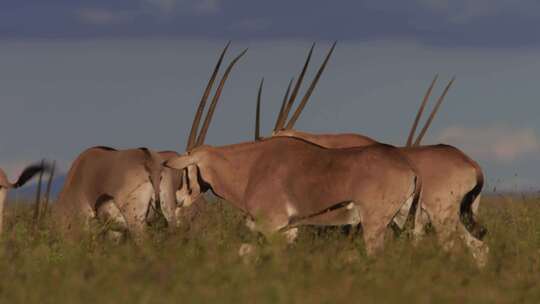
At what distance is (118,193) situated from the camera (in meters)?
13.3

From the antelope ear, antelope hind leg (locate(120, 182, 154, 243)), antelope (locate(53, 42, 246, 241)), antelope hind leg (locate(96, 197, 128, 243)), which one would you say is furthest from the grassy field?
antelope hind leg (locate(96, 197, 128, 243))

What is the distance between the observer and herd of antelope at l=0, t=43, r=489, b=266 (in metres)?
10.9

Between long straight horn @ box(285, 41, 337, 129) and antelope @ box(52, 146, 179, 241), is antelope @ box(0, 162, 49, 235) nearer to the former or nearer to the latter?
antelope @ box(52, 146, 179, 241)

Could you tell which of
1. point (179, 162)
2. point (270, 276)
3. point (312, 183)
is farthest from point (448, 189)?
point (270, 276)

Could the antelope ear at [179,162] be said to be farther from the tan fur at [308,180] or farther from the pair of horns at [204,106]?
the pair of horns at [204,106]

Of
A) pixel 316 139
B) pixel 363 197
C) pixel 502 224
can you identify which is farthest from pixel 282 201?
pixel 502 224

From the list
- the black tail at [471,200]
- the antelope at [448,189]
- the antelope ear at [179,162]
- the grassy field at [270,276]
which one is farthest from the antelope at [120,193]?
the black tail at [471,200]

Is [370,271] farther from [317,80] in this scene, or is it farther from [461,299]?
[317,80]

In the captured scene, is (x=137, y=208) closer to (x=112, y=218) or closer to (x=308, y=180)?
(x=112, y=218)

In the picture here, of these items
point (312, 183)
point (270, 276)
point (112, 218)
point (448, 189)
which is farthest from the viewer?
point (112, 218)

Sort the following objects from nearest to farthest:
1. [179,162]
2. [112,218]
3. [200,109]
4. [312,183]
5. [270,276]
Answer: [270,276] → [312,183] → [179,162] → [112,218] → [200,109]

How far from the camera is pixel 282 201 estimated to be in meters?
11.1

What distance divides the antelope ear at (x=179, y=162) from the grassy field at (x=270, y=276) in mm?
750

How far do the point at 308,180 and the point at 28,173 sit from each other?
515 cm
